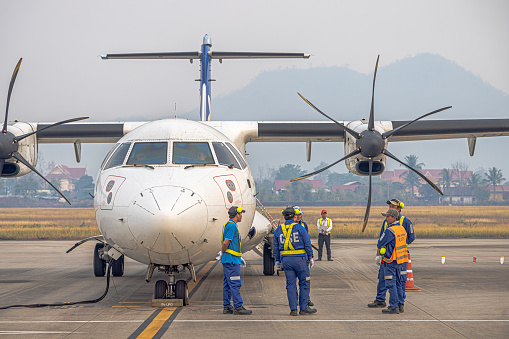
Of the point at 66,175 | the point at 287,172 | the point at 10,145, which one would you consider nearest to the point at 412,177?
the point at 287,172

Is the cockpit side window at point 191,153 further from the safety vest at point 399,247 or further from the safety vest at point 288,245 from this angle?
the safety vest at point 399,247

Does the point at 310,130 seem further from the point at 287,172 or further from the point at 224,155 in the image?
the point at 287,172

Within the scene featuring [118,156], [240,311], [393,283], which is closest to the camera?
[240,311]

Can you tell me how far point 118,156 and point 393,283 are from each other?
15.7 ft

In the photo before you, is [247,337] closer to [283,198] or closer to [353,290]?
[353,290]

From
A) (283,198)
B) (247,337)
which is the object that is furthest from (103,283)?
(283,198)

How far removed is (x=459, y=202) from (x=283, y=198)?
139ft

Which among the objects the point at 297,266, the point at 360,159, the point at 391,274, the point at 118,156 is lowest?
the point at 391,274

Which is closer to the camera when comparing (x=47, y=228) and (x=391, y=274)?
(x=391, y=274)

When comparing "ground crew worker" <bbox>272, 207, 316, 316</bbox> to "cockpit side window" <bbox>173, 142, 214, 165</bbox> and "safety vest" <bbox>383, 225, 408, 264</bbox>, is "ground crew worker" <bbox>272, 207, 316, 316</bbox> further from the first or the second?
"cockpit side window" <bbox>173, 142, 214, 165</bbox>

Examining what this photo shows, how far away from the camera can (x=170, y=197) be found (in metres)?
8.86

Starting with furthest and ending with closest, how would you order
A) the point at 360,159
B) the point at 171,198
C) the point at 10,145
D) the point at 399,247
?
the point at 360,159, the point at 10,145, the point at 399,247, the point at 171,198

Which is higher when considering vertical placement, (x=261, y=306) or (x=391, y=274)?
(x=391, y=274)

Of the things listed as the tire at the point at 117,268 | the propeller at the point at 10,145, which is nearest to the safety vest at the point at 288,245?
the tire at the point at 117,268
